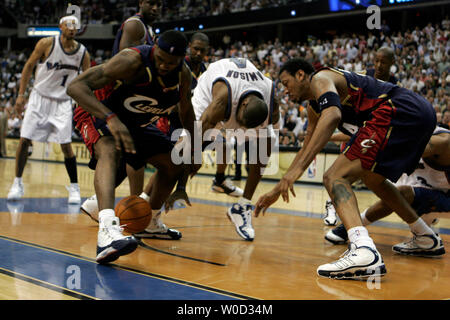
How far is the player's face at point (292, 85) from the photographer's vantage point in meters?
3.77

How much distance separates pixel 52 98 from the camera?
6.97 metres

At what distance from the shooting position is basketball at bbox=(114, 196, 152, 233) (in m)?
3.79

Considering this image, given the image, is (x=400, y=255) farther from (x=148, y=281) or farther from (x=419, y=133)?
(x=148, y=281)

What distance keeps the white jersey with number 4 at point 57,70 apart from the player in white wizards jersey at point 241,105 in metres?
2.56

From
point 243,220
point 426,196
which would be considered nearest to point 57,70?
point 243,220

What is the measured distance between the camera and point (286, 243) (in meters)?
4.66

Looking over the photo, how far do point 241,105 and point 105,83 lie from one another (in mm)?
1487

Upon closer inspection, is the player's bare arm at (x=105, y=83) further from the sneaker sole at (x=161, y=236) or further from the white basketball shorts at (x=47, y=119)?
the white basketball shorts at (x=47, y=119)

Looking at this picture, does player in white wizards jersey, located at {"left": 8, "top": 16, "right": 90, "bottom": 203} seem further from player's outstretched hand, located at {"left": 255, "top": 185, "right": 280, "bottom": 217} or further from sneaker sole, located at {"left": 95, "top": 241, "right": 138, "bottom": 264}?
player's outstretched hand, located at {"left": 255, "top": 185, "right": 280, "bottom": 217}

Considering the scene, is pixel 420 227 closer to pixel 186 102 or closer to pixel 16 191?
pixel 186 102

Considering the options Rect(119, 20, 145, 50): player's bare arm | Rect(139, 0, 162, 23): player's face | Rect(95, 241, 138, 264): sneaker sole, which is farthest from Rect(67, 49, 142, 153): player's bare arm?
Rect(139, 0, 162, 23): player's face

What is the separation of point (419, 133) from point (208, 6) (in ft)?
79.2

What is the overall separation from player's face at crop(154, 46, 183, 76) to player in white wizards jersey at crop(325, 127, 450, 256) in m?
2.29
